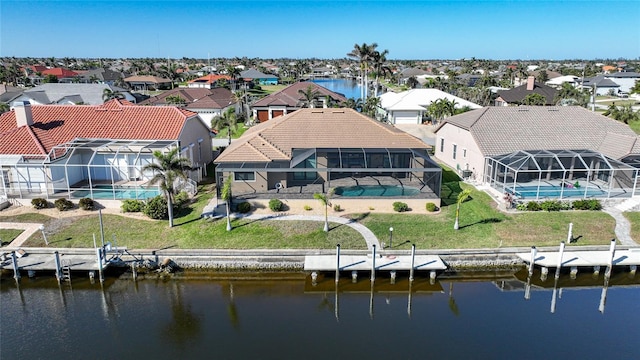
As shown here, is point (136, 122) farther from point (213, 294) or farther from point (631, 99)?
point (631, 99)

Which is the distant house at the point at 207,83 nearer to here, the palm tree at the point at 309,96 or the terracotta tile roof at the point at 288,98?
the terracotta tile roof at the point at 288,98

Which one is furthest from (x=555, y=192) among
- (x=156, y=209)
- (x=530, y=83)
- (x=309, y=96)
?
(x=530, y=83)

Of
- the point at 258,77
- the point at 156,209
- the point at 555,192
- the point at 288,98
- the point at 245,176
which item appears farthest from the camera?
the point at 258,77

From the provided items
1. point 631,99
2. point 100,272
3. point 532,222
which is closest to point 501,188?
point 532,222

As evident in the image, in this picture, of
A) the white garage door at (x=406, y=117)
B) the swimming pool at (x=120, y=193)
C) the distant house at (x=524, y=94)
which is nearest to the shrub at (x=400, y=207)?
the swimming pool at (x=120, y=193)

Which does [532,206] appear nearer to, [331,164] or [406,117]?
[331,164]

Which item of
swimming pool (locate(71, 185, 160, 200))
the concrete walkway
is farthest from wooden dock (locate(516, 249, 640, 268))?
swimming pool (locate(71, 185, 160, 200))

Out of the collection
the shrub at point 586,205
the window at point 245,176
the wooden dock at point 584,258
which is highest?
the window at point 245,176
